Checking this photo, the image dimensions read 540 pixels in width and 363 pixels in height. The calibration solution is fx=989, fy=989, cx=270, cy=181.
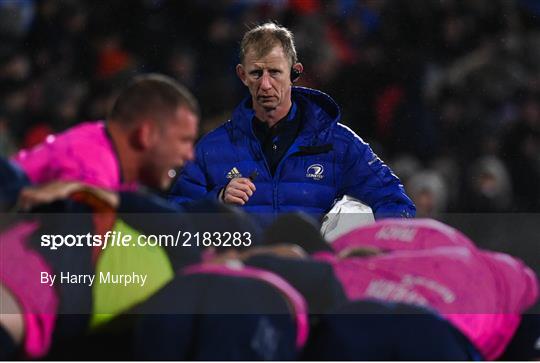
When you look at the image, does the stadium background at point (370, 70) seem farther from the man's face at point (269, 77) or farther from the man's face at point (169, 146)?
the man's face at point (169, 146)

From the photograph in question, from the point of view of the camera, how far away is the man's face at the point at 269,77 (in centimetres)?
248

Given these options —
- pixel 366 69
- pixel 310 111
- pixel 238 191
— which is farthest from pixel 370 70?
pixel 238 191

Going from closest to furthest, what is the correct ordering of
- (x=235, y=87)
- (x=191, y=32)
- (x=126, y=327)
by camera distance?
(x=126, y=327), (x=235, y=87), (x=191, y=32)

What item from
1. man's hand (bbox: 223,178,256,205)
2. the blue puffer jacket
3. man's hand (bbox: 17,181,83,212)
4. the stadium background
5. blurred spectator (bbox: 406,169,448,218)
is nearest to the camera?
man's hand (bbox: 17,181,83,212)

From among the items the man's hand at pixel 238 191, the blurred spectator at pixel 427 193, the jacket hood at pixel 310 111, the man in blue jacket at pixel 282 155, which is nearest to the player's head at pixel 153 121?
the man's hand at pixel 238 191

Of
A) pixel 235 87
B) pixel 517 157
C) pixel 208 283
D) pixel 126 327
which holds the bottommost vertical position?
pixel 517 157

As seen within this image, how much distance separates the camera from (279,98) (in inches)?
98.2

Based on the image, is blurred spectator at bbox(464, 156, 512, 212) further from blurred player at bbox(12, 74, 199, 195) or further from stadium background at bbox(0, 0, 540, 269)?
blurred player at bbox(12, 74, 199, 195)

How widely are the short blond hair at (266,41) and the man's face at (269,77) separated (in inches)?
0.5

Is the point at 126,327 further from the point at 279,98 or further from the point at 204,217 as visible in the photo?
the point at 279,98

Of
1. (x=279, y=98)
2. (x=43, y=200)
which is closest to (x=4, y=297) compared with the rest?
(x=43, y=200)

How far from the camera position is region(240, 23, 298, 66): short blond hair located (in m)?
2.50

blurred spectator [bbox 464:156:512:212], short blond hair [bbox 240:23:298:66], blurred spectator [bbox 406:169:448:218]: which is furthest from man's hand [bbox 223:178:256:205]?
blurred spectator [bbox 464:156:512:212]

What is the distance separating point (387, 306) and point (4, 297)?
1.92 feet
